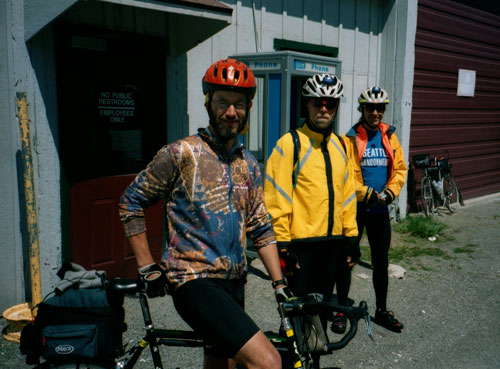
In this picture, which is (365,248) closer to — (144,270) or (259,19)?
(259,19)

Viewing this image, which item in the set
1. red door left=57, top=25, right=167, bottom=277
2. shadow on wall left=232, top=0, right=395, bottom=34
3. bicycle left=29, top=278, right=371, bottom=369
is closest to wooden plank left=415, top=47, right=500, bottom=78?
shadow on wall left=232, top=0, right=395, bottom=34

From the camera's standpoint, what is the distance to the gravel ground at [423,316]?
13.1 ft

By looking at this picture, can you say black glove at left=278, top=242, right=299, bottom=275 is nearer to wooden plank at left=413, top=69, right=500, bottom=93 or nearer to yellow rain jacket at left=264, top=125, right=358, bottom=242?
yellow rain jacket at left=264, top=125, right=358, bottom=242

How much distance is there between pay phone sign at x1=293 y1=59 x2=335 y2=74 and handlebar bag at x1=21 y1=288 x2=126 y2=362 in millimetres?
4036

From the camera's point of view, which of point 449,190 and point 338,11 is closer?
point 338,11

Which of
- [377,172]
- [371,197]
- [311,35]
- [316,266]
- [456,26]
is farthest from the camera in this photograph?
[456,26]

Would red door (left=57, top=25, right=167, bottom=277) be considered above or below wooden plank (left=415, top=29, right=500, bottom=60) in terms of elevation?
below

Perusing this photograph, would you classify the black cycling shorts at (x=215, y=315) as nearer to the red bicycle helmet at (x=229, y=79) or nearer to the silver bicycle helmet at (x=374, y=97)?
the red bicycle helmet at (x=229, y=79)

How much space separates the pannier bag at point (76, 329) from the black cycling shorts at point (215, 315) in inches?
13.3

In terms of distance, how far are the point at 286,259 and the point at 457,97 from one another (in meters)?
8.53

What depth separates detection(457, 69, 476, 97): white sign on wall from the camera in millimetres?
10336

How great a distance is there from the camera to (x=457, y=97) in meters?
10.4

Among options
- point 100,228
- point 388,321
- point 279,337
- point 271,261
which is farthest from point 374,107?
point 100,228

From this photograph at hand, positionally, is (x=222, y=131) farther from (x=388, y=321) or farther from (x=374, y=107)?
(x=388, y=321)
